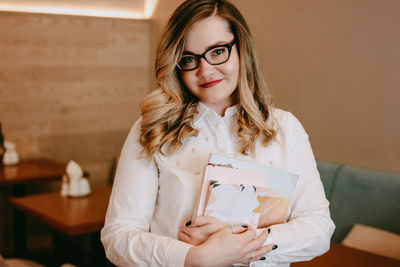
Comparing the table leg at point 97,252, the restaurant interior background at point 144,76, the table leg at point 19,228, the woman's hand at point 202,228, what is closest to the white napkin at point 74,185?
the table leg at point 97,252

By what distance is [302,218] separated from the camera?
4.33 ft

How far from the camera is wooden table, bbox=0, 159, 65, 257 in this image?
3.25 meters

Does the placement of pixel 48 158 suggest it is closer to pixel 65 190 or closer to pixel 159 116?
pixel 65 190

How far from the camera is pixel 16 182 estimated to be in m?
3.21

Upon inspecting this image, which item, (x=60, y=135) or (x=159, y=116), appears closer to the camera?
(x=159, y=116)

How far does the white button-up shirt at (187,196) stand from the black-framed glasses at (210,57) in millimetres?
142

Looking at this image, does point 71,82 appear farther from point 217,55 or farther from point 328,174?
point 217,55

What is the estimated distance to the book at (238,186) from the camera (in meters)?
1.19

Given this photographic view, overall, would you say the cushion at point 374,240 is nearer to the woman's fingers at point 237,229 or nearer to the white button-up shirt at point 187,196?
the white button-up shirt at point 187,196

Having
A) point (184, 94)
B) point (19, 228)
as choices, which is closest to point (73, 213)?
point (19, 228)

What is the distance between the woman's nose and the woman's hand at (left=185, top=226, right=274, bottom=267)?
1.39 ft

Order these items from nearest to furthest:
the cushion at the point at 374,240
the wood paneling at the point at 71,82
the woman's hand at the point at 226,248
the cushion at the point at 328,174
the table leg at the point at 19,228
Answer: the woman's hand at the point at 226,248, the cushion at the point at 374,240, the cushion at the point at 328,174, the table leg at the point at 19,228, the wood paneling at the point at 71,82

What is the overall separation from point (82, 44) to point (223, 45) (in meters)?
2.98

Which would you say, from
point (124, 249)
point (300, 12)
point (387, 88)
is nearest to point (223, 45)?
point (124, 249)
